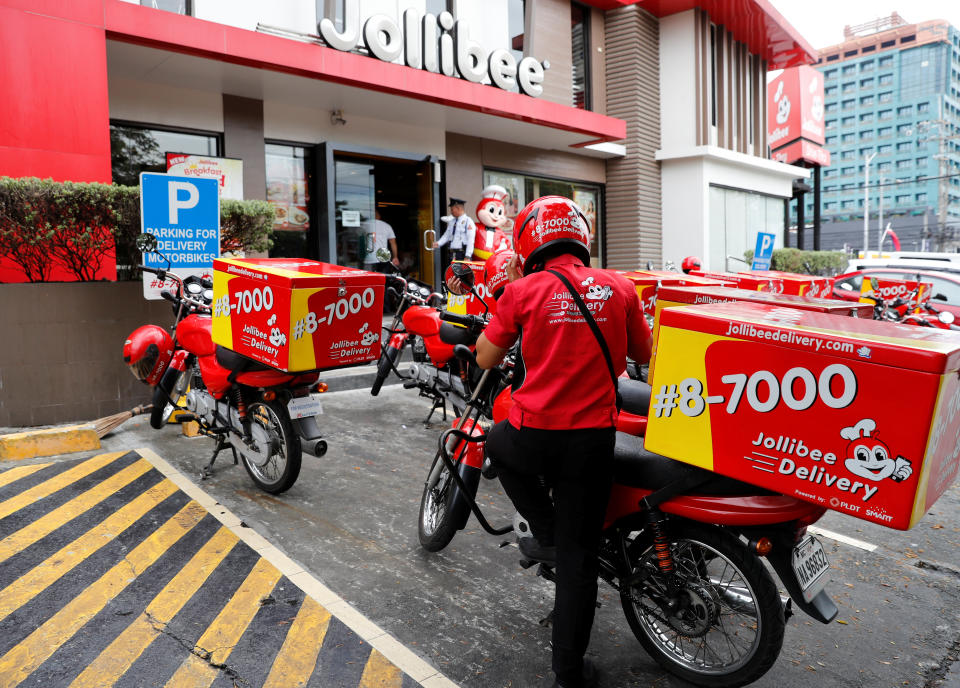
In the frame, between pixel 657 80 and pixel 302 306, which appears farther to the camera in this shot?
pixel 657 80

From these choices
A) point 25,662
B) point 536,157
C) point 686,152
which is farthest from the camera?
point 686,152

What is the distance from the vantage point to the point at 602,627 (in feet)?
10.7

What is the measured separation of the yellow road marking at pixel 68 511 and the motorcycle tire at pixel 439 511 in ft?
7.33

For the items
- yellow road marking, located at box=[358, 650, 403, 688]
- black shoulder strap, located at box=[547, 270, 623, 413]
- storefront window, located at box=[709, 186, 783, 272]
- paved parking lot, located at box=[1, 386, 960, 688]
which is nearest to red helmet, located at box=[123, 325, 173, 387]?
paved parking lot, located at box=[1, 386, 960, 688]

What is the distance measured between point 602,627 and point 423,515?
122cm

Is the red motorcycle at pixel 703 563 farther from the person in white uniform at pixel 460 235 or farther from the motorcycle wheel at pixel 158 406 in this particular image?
the person in white uniform at pixel 460 235

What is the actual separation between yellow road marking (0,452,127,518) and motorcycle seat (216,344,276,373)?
1458 millimetres

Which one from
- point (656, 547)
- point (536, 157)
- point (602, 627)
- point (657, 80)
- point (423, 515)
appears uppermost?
point (657, 80)

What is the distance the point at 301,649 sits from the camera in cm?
296

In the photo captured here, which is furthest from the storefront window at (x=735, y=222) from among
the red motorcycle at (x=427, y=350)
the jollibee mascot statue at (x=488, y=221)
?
the red motorcycle at (x=427, y=350)

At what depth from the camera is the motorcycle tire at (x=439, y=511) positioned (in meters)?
3.70

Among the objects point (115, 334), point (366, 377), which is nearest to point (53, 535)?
point (115, 334)

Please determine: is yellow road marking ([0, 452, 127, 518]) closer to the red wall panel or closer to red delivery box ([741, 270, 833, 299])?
the red wall panel

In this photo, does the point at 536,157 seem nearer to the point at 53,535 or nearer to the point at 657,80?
the point at 657,80
